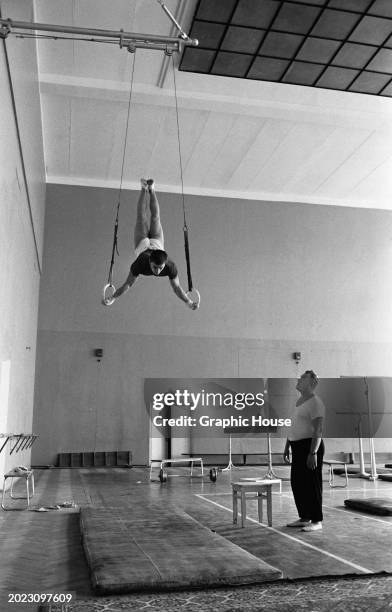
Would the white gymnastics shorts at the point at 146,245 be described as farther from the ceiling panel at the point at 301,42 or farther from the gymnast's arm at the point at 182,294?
the ceiling panel at the point at 301,42

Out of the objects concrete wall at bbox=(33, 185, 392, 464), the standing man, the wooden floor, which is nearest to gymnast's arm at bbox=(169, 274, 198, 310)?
the wooden floor

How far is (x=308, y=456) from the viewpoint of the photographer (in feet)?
14.3

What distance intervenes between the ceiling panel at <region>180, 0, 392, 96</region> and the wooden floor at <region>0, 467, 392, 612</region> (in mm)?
6580

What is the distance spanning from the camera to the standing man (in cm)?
436

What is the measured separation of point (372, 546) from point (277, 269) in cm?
912

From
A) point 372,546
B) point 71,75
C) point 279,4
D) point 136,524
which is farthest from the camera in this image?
point 71,75

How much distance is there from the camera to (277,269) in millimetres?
12570

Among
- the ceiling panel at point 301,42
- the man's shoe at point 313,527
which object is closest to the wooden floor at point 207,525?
the man's shoe at point 313,527

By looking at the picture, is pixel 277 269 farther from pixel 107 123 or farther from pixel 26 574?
pixel 26 574

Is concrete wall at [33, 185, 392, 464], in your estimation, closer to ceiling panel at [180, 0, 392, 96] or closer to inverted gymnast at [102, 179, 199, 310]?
ceiling panel at [180, 0, 392, 96]

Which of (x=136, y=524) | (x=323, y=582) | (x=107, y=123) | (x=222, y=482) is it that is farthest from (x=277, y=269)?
(x=323, y=582)

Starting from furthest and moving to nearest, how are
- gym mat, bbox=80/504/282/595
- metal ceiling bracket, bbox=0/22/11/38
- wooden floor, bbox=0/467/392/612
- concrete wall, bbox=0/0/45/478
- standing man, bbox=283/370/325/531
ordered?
concrete wall, bbox=0/0/45/478
standing man, bbox=283/370/325/531
metal ceiling bracket, bbox=0/22/11/38
wooden floor, bbox=0/467/392/612
gym mat, bbox=80/504/282/595

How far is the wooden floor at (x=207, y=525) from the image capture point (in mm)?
3135

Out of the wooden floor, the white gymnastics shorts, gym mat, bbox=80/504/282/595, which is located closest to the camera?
gym mat, bbox=80/504/282/595
